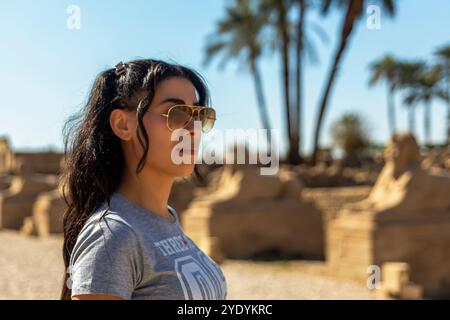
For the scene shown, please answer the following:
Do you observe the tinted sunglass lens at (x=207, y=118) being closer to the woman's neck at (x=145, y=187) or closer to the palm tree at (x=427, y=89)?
the woman's neck at (x=145, y=187)

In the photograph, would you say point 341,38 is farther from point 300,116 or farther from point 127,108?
point 127,108

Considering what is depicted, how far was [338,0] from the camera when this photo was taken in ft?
64.2

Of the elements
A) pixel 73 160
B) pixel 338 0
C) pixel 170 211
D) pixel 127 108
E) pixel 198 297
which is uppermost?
pixel 338 0

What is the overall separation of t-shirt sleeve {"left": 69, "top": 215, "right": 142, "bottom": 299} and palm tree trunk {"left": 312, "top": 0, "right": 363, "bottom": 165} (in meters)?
16.3

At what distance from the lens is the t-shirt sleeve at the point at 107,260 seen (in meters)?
1.27

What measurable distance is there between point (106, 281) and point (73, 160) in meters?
0.46

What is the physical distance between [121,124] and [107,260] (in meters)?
0.40

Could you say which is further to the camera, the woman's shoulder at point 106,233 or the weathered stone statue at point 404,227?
the weathered stone statue at point 404,227

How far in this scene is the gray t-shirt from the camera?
4.19 ft

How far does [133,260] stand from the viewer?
4.32 ft

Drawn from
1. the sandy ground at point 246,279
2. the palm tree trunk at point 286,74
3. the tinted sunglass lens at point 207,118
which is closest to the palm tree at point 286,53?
the palm tree trunk at point 286,74

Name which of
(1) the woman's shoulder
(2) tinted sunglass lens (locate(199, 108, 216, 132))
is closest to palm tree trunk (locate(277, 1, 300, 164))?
(2) tinted sunglass lens (locate(199, 108, 216, 132))

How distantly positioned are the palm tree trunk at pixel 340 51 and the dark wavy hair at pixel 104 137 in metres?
16.0
